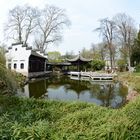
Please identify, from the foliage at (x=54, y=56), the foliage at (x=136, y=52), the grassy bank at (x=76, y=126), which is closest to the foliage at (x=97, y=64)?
the foliage at (x=136, y=52)

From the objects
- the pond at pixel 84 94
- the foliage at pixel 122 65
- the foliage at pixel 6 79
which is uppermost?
the foliage at pixel 122 65

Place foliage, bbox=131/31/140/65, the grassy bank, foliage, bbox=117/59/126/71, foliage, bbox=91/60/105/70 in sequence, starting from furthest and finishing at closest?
foliage, bbox=91/60/105/70
foliage, bbox=117/59/126/71
foliage, bbox=131/31/140/65
the grassy bank

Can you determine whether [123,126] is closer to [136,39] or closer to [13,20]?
[136,39]

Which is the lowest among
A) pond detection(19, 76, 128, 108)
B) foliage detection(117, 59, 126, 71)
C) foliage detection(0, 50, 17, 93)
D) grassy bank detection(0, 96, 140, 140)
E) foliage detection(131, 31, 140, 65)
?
pond detection(19, 76, 128, 108)

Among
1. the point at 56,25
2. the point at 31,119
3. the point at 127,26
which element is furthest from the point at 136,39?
the point at 31,119

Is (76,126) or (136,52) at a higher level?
(136,52)

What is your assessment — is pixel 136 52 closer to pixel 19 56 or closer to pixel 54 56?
pixel 19 56

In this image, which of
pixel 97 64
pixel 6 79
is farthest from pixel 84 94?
pixel 97 64

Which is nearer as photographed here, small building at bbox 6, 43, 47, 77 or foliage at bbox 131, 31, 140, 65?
small building at bbox 6, 43, 47, 77

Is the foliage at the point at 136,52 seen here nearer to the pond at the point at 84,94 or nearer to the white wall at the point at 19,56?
the white wall at the point at 19,56

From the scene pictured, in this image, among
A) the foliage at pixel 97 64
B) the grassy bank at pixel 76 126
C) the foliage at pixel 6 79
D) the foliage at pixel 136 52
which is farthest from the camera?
the foliage at pixel 97 64

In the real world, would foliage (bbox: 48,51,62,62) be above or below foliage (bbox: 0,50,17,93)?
above

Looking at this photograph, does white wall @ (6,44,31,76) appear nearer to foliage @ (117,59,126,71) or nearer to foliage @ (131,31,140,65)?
foliage @ (131,31,140,65)

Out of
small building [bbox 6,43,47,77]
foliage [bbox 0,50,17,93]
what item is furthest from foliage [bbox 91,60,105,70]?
foliage [bbox 0,50,17,93]
